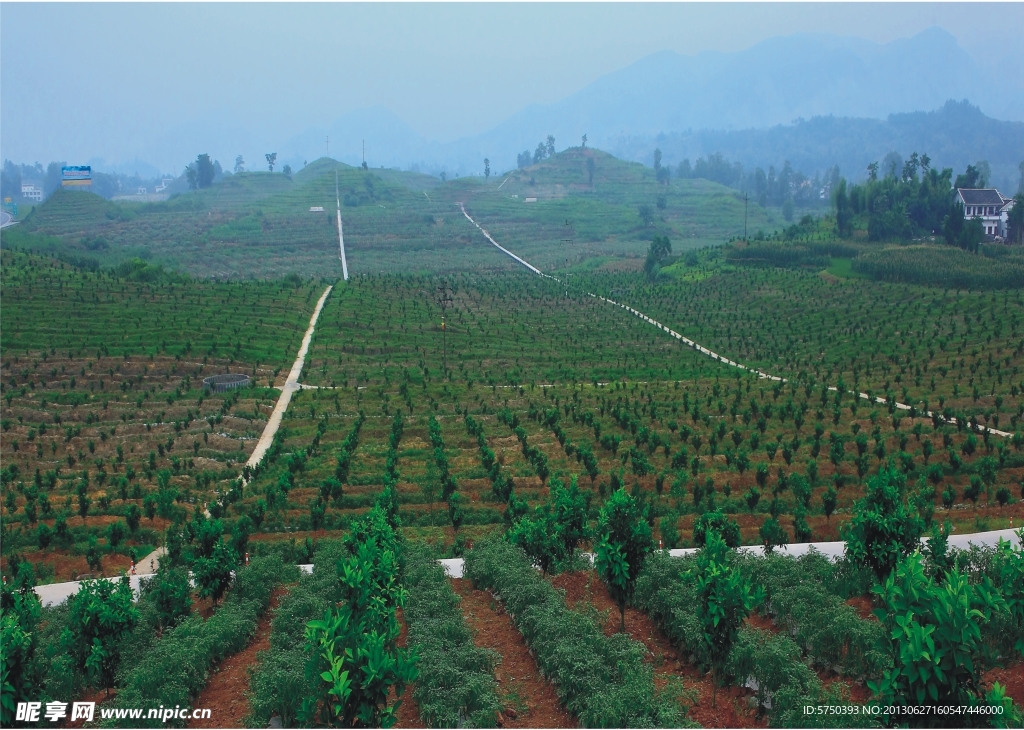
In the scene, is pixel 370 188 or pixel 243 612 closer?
pixel 243 612

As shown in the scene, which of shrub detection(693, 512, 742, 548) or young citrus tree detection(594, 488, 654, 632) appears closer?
young citrus tree detection(594, 488, 654, 632)

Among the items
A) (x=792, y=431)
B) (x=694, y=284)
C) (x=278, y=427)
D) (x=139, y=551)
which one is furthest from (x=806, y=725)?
(x=694, y=284)

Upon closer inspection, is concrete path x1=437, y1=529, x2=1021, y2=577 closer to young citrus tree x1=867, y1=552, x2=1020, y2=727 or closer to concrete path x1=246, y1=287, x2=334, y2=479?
young citrus tree x1=867, y1=552, x2=1020, y2=727

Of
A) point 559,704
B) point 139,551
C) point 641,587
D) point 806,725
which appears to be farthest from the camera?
point 139,551

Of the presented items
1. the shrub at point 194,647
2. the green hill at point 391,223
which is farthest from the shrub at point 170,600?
the green hill at point 391,223

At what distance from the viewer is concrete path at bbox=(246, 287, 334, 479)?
38.6 metres

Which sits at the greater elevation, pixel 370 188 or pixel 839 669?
pixel 370 188

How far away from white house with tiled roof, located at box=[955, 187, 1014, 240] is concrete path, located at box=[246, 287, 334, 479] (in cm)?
6747

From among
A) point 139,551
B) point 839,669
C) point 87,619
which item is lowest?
point 139,551

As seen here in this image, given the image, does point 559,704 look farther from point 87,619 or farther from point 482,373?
point 482,373

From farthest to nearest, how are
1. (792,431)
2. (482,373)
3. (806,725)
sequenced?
1. (482,373)
2. (792,431)
3. (806,725)

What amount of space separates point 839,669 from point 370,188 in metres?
140

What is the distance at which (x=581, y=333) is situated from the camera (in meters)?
66.9

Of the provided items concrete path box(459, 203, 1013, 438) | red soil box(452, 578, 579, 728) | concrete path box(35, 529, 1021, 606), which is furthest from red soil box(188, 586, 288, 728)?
concrete path box(459, 203, 1013, 438)
